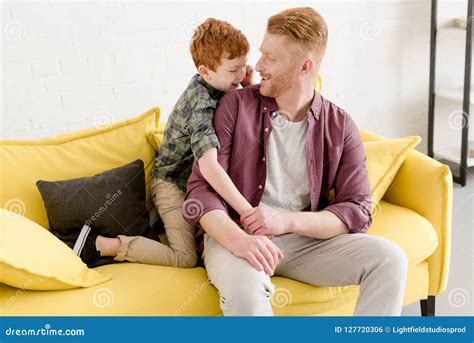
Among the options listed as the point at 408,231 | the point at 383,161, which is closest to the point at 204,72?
the point at 383,161

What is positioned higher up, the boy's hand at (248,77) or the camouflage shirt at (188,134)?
the boy's hand at (248,77)

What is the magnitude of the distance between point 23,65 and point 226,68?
3.27 ft

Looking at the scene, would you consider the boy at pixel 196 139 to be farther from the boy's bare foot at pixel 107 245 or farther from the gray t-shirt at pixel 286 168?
the gray t-shirt at pixel 286 168

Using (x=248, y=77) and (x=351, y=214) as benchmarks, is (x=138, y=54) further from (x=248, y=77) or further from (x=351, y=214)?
(x=351, y=214)

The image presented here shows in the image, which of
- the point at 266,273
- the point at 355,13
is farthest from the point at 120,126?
the point at 355,13

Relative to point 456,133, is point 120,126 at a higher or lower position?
higher

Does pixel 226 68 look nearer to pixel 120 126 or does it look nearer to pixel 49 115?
pixel 120 126

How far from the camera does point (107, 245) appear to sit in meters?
2.33

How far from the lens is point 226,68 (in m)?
2.34

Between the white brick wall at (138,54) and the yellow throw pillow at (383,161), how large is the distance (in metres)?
1.09

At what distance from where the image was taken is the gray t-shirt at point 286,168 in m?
2.31

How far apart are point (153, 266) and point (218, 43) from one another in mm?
702

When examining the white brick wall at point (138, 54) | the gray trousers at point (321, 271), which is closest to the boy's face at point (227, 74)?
the gray trousers at point (321, 271)

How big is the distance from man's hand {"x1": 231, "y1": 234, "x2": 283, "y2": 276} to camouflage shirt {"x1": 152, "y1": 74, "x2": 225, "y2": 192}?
0.32 m
